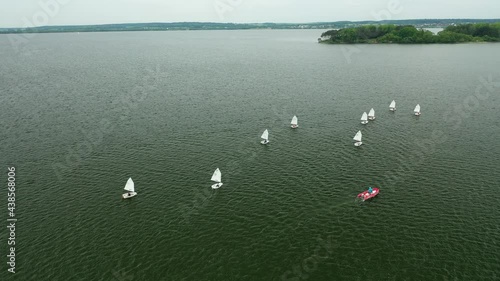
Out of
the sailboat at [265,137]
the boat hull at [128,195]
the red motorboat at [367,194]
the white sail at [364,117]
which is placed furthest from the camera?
the white sail at [364,117]

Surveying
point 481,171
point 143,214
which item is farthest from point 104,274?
point 481,171

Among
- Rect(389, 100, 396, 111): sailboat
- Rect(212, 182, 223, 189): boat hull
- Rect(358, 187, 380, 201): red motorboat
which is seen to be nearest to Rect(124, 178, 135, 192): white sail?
Rect(212, 182, 223, 189): boat hull

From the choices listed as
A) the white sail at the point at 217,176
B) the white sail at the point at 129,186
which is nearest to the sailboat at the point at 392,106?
the white sail at the point at 217,176

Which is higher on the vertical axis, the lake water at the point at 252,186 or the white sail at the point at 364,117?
the white sail at the point at 364,117

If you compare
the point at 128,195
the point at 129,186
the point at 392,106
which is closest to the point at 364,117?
the point at 392,106

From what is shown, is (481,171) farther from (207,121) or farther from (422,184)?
(207,121)

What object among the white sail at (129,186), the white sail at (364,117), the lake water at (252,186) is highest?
the white sail at (364,117)

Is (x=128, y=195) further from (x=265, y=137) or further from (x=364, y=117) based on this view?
(x=364, y=117)

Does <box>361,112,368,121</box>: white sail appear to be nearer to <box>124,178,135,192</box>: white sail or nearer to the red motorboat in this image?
the red motorboat

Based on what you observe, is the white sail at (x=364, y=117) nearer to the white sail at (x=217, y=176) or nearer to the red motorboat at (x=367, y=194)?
the red motorboat at (x=367, y=194)
